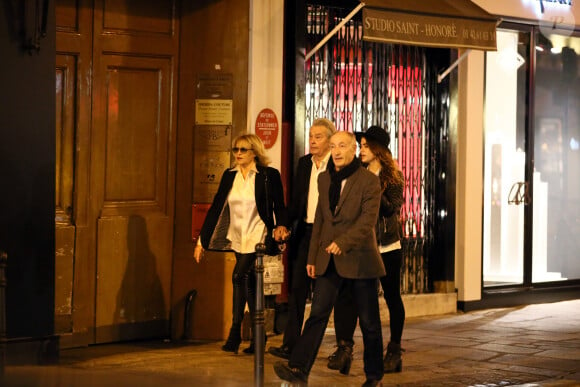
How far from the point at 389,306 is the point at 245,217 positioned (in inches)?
60.9

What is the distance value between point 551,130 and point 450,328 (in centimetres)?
399

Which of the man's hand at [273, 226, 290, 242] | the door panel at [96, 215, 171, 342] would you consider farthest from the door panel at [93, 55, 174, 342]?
the man's hand at [273, 226, 290, 242]

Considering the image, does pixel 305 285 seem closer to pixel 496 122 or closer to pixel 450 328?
pixel 450 328

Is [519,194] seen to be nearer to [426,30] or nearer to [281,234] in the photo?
[426,30]

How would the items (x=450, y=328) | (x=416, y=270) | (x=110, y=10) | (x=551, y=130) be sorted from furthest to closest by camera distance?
(x=551, y=130) < (x=416, y=270) < (x=450, y=328) < (x=110, y=10)

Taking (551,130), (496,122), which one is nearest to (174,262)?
(496,122)

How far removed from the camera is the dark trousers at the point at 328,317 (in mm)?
8914

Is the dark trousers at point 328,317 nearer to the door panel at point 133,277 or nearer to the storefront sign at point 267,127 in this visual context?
the door panel at point 133,277

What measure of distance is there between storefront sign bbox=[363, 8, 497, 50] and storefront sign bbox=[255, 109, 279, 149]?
124cm

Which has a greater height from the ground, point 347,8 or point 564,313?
point 347,8

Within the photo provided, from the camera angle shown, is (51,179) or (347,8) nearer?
(51,179)

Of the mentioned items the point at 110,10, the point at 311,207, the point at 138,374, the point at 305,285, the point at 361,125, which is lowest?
the point at 138,374

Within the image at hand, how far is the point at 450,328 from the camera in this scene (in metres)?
12.8

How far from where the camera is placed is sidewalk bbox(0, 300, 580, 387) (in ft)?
30.7
